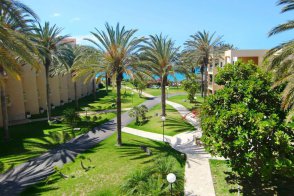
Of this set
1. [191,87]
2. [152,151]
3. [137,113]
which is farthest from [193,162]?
[191,87]

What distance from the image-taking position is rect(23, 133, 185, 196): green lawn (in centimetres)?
1422

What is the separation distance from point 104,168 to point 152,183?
507 cm

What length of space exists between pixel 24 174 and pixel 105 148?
20.7 ft

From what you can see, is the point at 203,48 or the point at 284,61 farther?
the point at 203,48

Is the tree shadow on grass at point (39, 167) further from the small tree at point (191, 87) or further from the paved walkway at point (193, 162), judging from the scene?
the small tree at point (191, 87)

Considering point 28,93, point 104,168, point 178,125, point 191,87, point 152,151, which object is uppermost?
point 191,87

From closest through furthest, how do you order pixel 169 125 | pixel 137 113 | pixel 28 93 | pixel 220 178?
pixel 220 178, pixel 169 125, pixel 137 113, pixel 28 93

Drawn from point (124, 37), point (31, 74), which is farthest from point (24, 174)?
point (31, 74)

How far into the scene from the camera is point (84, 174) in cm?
1611

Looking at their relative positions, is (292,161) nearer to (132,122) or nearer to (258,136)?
(258,136)

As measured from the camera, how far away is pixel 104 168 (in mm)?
16859

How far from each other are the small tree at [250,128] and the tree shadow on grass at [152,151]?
5.67m

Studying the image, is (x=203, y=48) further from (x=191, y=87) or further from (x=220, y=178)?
(x=220, y=178)

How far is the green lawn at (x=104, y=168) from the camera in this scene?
14219 millimetres
